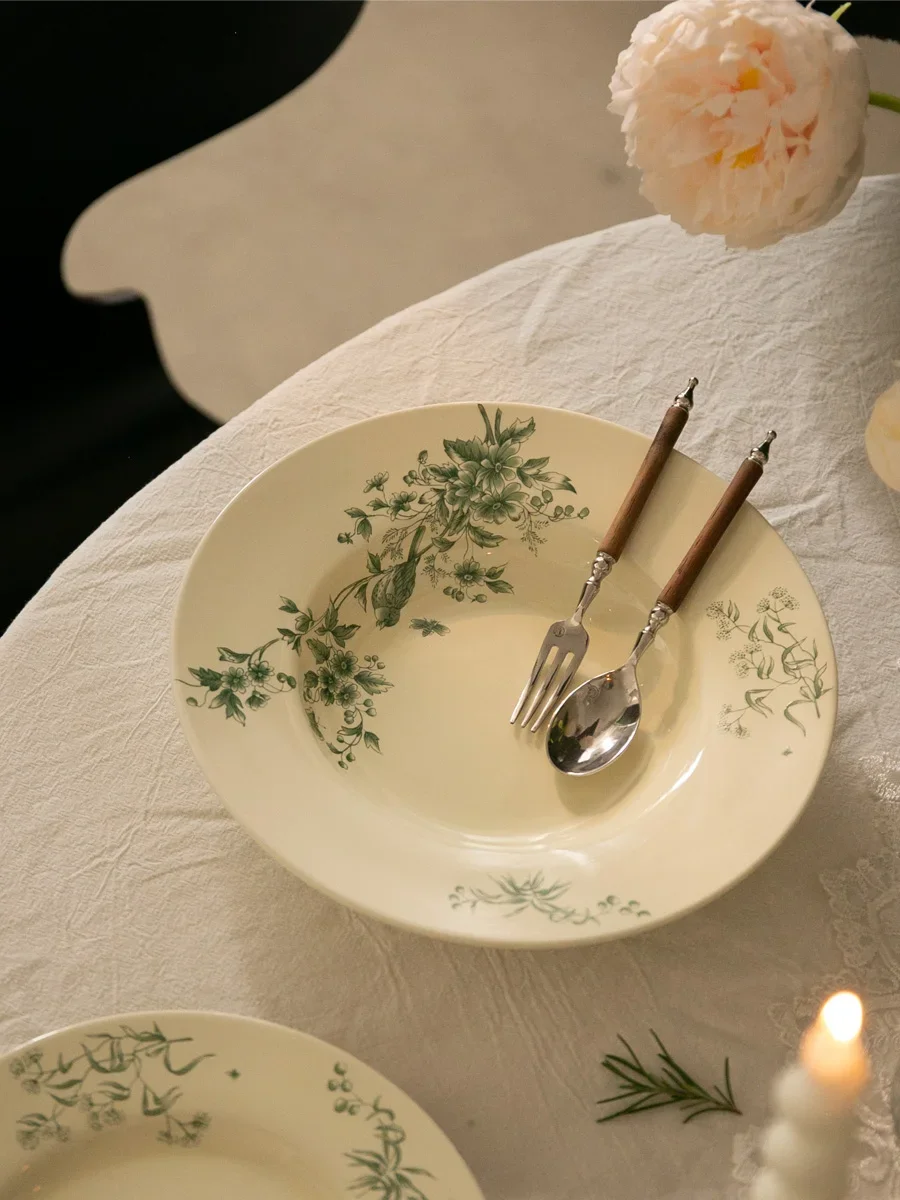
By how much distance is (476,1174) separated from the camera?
560 mm

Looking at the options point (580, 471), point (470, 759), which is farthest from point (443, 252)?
point (470, 759)

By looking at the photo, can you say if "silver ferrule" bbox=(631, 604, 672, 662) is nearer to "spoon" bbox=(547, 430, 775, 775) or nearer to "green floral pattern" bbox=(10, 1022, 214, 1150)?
"spoon" bbox=(547, 430, 775, 775)

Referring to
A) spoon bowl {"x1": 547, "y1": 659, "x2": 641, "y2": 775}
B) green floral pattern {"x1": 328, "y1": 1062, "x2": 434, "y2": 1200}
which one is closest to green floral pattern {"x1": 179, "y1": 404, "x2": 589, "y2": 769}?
spoon bowl {"x1": 547, "y1": 659, "x2": 641, "y2": 775}

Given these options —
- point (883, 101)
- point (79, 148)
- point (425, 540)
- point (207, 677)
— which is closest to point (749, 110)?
point (883, 101)

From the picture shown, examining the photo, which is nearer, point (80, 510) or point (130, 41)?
point (130, 41)

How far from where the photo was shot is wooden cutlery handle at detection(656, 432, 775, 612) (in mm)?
667

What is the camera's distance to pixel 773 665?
25.5 inches

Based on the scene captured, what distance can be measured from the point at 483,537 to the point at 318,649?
0.14m

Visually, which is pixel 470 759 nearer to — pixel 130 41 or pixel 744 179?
pixel 744 179

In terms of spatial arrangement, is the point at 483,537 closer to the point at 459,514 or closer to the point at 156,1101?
the point at 459,514

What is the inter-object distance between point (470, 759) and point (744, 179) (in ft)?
1.18

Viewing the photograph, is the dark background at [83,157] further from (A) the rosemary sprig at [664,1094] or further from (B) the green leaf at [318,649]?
(A) the rosemary sprig at [664,1094]

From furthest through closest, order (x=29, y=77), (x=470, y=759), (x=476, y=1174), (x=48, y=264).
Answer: (x=48, y=264) → (x=29, y=77) → (x=470, y=759) → (x=476, y=1174)

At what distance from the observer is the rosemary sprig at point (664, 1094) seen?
578 mm
